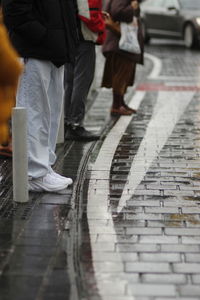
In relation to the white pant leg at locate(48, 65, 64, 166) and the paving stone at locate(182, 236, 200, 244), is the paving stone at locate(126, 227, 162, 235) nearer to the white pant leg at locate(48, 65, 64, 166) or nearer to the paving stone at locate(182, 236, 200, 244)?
the paving stone at locate(182, 236, 200, 244)

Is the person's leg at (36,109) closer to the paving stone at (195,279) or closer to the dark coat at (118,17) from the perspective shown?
the paving stone at (195,279)

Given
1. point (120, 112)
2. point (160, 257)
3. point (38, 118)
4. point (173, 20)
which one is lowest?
point (173, 20)

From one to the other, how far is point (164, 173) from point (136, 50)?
136 inches

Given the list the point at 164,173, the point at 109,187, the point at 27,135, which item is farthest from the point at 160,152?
the point at 27,135

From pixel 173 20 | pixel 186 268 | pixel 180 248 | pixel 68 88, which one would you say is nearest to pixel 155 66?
pixel 173 20

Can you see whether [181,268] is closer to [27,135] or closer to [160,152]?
[27,135]

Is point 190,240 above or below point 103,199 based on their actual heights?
above

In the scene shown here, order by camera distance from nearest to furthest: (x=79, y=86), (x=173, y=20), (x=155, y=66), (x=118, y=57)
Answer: (x=79, y=86), (x=118, y=57), (x=155, y=66), (x=173, y=20)

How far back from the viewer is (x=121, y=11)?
10219mm

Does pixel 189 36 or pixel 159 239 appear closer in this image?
pixel 159 239

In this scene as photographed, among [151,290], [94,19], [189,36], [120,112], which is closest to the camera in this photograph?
[151,290]

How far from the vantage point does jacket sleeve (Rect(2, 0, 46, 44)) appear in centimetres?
611

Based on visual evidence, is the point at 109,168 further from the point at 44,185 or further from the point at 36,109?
the point at 36,109

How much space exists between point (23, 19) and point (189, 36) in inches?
660
